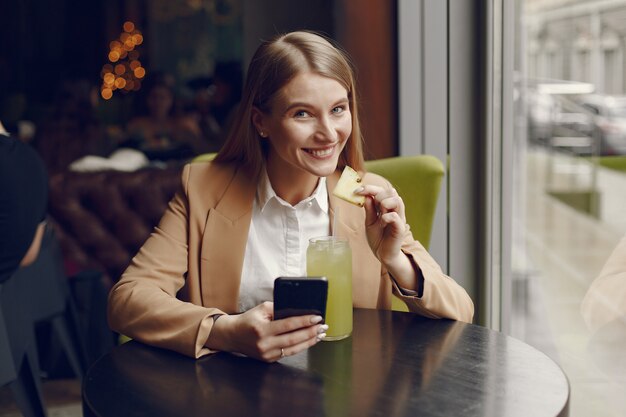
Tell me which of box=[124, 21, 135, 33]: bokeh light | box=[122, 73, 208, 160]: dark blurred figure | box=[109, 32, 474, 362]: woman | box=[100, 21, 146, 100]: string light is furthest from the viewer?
box=[124, 21, 135, 33]: bokeh light

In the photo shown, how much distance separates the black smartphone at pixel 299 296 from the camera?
52.4 inches

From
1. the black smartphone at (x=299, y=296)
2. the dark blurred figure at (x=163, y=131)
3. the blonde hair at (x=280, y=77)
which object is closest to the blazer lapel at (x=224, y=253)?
the blonde hair at (x=280, y=77)

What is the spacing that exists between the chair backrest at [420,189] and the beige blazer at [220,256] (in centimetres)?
21

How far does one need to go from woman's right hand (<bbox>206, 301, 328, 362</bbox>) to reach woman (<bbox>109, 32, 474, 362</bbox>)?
0.03 metres

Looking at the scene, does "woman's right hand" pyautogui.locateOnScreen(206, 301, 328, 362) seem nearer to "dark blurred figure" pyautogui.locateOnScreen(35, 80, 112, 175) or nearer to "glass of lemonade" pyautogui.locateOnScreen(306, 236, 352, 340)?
"glass of lemonade" pyautogui.locateOnScreen(306, 236, 352, 340)

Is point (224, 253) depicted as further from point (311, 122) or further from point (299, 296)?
point (299, 296)

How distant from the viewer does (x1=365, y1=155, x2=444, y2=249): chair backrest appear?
6.96ft

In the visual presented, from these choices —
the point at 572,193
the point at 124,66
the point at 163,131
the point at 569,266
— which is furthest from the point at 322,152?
the point at 124,66

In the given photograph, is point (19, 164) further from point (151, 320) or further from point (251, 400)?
point (251, 400)

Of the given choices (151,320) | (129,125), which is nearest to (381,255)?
(151,320)

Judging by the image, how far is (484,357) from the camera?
1.44m

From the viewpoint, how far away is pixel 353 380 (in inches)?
52.3

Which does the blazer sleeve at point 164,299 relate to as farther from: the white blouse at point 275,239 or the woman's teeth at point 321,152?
the woman's teeth at point 321,152

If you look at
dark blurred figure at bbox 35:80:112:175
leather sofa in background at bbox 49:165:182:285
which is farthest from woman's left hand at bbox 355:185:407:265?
dark blurred figure at bbox 35:80:112:175
